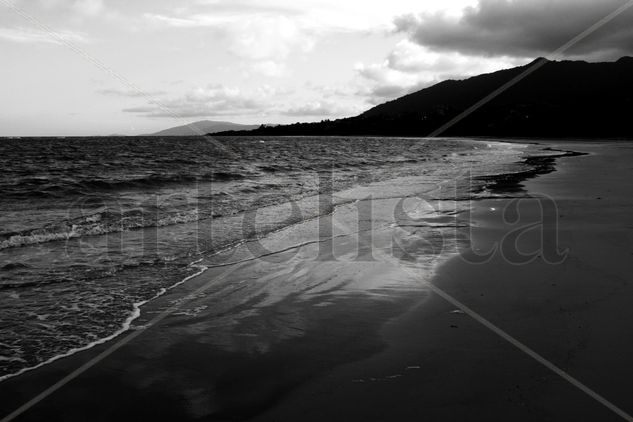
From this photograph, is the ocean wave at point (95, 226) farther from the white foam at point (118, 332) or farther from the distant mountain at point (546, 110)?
the distant mountain at point (546, 110)

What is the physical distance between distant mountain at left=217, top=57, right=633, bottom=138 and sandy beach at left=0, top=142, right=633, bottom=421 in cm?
7130

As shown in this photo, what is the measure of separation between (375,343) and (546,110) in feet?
400

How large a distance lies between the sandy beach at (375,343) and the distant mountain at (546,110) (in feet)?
234

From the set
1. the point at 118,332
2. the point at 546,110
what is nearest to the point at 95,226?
the point at 118,332

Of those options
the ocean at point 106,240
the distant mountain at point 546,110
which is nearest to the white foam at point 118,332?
the ocean at point 106,240

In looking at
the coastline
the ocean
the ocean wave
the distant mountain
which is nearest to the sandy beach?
the coastline

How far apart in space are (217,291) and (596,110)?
342 feet

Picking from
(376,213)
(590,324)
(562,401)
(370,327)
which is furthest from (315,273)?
(376,213)

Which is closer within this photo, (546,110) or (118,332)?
(118,332)

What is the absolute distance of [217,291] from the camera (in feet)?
20.5

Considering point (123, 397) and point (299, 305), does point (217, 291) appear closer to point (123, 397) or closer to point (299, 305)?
point (299, 305)

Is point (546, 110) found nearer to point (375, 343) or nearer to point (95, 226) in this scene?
point (95, 226)

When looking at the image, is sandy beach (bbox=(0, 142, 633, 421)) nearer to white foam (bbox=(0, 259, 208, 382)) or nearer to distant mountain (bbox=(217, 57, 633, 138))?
white foam (bbox=(0, 259, 208, 382))

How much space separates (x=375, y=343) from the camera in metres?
4.32
